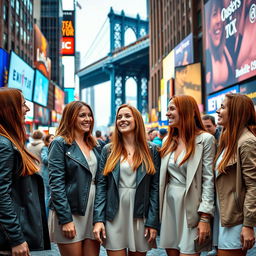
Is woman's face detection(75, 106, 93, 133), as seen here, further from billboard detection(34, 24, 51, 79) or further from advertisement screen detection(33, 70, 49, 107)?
billboard detection(34, 24, 51, 79)

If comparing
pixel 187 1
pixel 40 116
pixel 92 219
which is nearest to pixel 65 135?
pixel 92 219

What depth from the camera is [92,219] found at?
9.09ft

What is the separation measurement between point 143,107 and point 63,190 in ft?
273

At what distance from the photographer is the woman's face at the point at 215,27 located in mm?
16191

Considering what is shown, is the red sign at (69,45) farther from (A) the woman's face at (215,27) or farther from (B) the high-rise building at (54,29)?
(B) the high-rise building at (54,29)

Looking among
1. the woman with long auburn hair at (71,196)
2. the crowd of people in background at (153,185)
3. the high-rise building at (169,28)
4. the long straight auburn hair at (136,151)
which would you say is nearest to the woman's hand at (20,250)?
the crowd of people in background at (153,185)

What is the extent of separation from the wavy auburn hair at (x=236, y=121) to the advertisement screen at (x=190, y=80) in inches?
813

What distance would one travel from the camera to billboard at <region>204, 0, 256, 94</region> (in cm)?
1287

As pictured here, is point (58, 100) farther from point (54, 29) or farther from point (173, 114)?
point (173, 114)

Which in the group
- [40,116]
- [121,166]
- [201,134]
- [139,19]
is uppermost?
[139,19]

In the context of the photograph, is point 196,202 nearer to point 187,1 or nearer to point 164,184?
point 164,184

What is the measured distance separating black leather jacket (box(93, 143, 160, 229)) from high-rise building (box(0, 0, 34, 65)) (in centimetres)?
3216

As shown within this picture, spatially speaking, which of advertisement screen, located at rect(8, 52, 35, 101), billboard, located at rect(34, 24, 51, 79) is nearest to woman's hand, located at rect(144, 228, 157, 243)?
advertisement screen, located at rect(8, 52, 35, 101)

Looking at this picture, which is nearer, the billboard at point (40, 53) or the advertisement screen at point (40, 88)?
the advertisement screen at point (40, 88)
